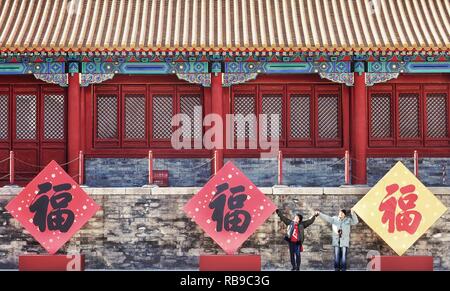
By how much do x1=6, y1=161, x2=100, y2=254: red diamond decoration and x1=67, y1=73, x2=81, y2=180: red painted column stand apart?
249cm

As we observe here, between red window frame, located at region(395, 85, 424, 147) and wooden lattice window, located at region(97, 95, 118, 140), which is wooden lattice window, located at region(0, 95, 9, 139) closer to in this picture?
wooden lattice window, located at region(97, 95, 118, 140)

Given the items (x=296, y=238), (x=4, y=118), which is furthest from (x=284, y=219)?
(x=4, y=118)

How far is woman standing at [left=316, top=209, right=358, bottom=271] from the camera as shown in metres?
16.7

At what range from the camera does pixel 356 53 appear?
61.9ft

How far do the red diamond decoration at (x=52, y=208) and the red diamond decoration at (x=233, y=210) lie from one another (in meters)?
2.43

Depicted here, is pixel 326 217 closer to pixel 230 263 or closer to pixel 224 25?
pixel 230 263

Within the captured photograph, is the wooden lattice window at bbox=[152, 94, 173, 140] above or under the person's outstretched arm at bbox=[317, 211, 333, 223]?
above

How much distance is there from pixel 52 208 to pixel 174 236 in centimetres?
257

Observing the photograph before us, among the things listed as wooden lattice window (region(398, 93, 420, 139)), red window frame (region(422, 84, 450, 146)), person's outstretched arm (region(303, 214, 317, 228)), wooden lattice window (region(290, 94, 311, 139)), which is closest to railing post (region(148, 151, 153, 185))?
person's outstretched arm (region(303, 214, 317, 228))

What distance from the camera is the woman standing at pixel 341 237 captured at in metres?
16.7

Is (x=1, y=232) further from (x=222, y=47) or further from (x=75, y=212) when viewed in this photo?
(x=222, y=47)

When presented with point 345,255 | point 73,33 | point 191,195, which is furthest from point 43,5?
point 345,255

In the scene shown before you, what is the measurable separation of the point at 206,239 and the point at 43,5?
25.5 feet

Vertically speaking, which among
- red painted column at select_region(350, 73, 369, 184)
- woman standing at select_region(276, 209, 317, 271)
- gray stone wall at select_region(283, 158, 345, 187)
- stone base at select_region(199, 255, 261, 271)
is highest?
red painted column at select_region(350, 73, 369, 184)
